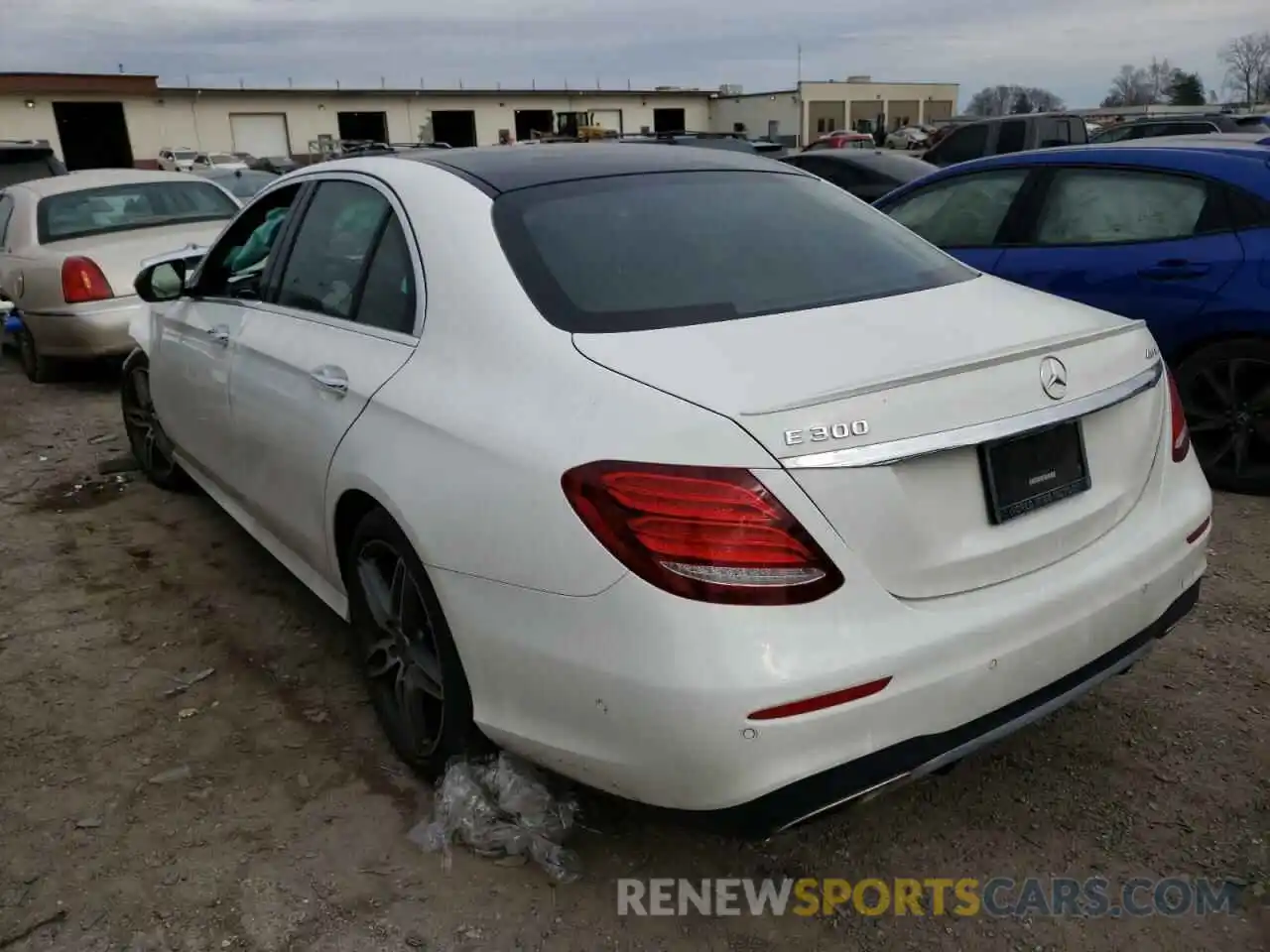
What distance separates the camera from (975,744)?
7.05 feet

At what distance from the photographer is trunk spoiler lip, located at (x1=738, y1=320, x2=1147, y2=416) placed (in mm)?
1979

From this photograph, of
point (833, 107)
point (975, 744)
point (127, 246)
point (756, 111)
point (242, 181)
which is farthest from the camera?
point (833, 107)

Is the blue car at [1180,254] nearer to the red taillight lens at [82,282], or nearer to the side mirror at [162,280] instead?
the side mirror at [162,280]

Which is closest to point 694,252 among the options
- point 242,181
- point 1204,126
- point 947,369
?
point 947,369

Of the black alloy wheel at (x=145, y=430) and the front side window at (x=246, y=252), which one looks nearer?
the front side window at (x=246, y=252)

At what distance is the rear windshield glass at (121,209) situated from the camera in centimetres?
807

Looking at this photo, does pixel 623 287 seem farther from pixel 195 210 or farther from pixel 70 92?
pixel 70 92

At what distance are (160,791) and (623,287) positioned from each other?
74.1 inches

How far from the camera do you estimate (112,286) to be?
7504 millimetres

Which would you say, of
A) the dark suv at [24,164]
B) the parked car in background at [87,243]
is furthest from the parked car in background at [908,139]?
the parked car in background at [87,243]

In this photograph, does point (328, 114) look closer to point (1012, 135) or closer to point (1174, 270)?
point (1012, 135)

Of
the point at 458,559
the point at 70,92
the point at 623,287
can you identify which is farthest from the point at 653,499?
the point at 70,92

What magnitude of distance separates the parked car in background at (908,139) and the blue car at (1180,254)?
3301 centimetres

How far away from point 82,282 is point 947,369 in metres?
7.06
